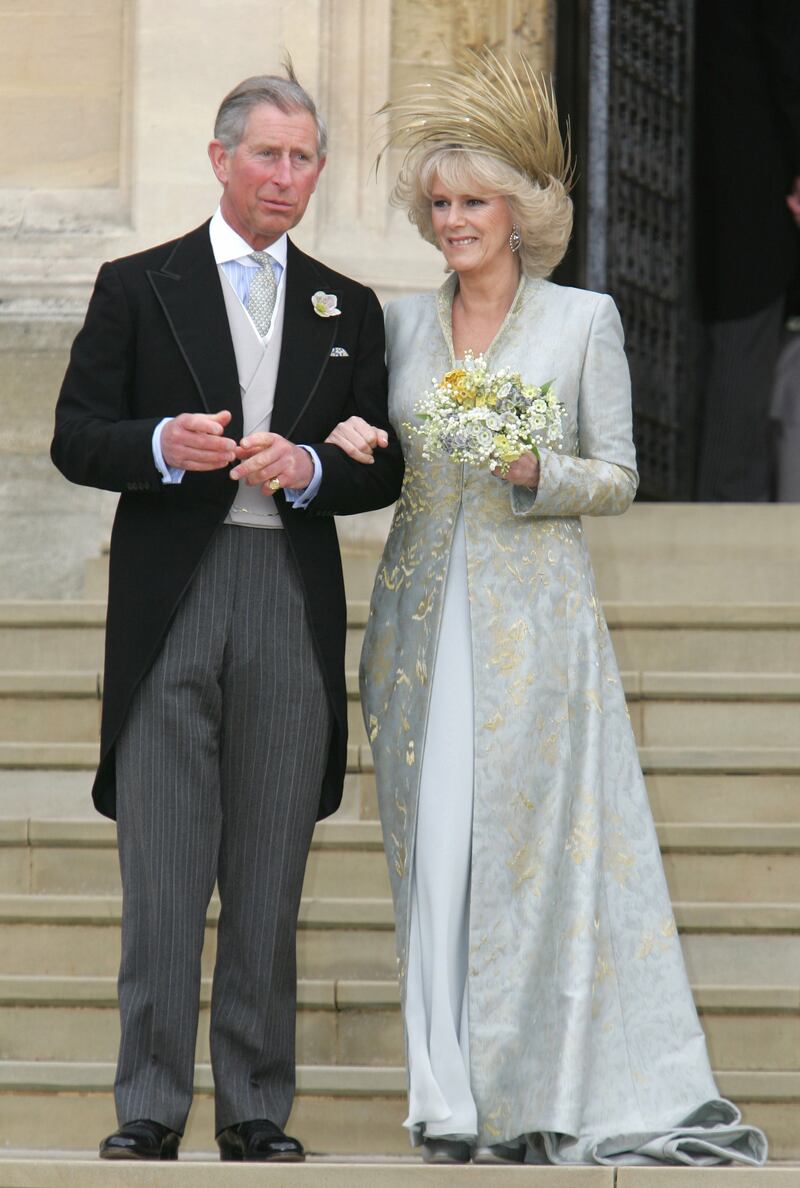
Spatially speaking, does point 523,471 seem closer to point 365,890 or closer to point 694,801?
point 365,890

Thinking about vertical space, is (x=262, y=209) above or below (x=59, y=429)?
above

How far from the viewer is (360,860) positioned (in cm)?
550

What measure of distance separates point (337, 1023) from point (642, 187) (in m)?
4.76

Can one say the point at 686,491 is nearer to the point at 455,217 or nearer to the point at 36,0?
the point at 36,0

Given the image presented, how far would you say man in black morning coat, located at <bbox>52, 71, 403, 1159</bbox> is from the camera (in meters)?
4.01

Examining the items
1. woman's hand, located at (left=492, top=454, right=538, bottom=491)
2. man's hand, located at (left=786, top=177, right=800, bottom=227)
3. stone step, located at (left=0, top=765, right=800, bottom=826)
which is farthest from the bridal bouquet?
man's hand, located at (left=786, top=177, right=800, bottom=227)

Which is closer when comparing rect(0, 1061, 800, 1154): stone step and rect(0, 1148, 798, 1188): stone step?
rect(0, 1148, 798, 1188): stone step

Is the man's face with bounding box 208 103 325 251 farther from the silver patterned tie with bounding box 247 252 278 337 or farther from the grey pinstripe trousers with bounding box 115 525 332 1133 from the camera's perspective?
the grey pinstripe trousers with bounding box 115 525 332 1133

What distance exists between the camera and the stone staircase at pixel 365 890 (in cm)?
486

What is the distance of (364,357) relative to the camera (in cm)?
434

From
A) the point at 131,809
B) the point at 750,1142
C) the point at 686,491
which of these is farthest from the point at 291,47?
the point at 750,1142

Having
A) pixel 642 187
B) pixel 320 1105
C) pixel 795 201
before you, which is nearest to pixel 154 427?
pixel 320 1105

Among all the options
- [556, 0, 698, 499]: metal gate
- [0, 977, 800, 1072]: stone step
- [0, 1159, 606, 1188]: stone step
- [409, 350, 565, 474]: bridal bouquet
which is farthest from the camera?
[556, 0, 698, 499]: metal gate

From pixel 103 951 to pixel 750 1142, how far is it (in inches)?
74.1
